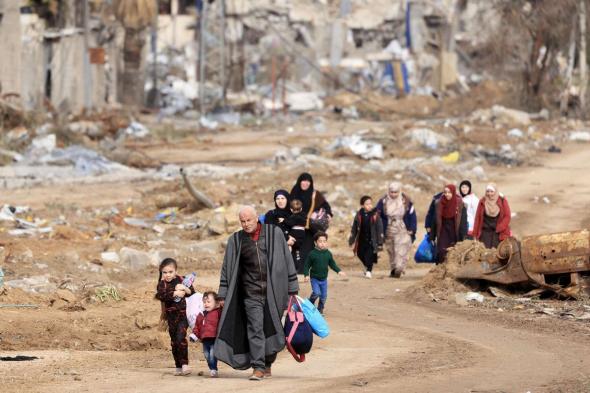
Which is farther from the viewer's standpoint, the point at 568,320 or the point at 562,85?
the point at 562,85

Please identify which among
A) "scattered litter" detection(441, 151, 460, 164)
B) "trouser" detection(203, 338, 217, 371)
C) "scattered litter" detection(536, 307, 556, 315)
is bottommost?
"scattered litter" detection(441, 151, 460, 164)

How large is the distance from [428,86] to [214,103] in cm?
1690

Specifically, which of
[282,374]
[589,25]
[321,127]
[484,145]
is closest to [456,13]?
[589,25]

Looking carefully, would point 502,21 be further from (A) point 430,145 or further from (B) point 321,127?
(A) point 430,145

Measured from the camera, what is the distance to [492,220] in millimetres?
16219

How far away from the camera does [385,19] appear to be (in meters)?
71.5

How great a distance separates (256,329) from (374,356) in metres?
1.75

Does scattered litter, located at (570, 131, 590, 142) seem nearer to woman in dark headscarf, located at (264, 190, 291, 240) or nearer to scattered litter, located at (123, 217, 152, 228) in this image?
scattered litter, located at (123, 217, 152, 228)

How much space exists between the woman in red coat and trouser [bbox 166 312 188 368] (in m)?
6.63

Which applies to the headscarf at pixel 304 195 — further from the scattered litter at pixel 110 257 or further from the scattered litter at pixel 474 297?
the scattered litter at pixel 110 257

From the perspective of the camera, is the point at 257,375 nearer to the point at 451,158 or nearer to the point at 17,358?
the point at 17,358

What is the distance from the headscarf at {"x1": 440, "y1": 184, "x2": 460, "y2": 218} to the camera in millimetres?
16422

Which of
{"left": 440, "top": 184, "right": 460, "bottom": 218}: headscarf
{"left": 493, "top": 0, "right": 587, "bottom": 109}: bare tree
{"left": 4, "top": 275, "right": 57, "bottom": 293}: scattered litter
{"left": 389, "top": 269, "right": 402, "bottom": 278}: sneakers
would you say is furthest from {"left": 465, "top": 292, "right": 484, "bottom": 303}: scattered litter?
{"left": 493, "top": 0, "right": 587, "bottom": 109}: bare tree

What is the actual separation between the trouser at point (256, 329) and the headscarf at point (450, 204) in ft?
22.5
